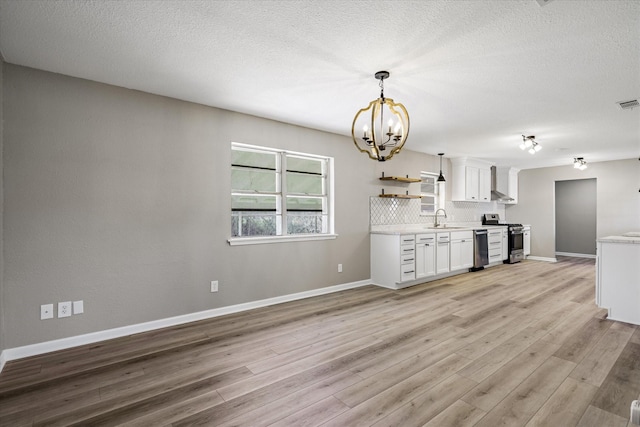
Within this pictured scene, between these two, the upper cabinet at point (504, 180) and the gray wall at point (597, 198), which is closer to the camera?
the gray wall at point (597, 198)

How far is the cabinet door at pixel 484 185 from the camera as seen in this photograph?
24.1ft

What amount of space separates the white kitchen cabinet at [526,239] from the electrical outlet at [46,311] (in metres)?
8.86

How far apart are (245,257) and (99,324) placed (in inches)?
60.8

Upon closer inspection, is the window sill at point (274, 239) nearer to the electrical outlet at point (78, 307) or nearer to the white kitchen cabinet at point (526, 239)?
the electrical outlet at point (78, 307)

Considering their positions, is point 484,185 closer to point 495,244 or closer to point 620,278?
point 495,244

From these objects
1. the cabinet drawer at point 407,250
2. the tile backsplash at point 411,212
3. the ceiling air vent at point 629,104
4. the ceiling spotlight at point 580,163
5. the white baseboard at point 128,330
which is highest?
the ceiling air vent at point 629,104

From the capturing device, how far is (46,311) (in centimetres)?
270

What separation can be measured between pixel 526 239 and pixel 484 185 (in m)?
1.92

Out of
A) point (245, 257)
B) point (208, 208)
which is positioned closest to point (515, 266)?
point (245, 257)

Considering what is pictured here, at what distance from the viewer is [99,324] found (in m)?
2.93

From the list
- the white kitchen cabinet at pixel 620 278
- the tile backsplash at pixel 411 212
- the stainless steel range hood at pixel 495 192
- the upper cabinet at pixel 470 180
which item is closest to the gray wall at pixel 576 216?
the stainless steel range hood at pixel 495 192

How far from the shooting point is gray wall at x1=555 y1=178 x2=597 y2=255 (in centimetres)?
841

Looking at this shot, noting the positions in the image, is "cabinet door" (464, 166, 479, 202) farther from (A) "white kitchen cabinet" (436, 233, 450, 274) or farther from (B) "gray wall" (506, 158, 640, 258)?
(B) "gray wall" (506, 158, 640, 258)

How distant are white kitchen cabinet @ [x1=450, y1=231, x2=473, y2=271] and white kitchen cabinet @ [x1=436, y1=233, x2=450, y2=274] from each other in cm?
17
